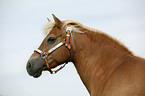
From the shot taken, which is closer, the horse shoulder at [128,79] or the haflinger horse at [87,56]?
the horse shoulder at [128,79]

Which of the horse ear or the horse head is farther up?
the horse ear

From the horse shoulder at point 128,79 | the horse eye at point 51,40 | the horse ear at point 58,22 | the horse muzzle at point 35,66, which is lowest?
the horse shoulder at point 128,79

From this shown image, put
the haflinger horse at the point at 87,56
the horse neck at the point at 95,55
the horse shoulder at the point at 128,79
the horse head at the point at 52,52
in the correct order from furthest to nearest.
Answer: the horse head at the point at 52,52
the horse neck at the point at 95,55
the haflinger horse at the point at 87,56
the horse shoulder at the point at 128,79

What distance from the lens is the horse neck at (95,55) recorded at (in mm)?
4963

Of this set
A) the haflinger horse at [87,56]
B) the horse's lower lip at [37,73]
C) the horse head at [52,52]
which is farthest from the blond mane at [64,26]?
the horse's lower lip at [37,73]

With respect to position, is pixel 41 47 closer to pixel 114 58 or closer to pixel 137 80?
pixel 114 58

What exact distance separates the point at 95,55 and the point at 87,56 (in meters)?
0.24

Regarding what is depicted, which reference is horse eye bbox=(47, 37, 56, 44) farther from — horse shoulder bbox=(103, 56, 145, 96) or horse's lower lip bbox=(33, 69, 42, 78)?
horse shoulder bbox=(103, 56, 145, 96)

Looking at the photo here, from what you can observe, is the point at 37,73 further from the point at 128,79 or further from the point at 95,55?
the point at 128,79

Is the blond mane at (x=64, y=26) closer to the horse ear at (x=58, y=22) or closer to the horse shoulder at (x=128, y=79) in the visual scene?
the horse ear at (x=58, y=22)

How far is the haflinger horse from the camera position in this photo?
4691mm

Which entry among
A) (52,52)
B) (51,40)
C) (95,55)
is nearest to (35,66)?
(52,52)

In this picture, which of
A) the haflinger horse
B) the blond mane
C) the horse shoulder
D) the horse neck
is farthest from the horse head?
the horse shoulder

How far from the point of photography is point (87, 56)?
5375mm
